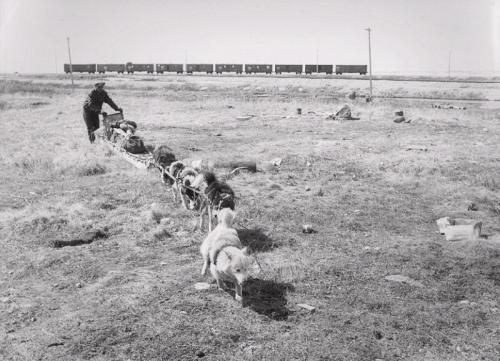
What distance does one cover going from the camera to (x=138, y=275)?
5484 mm

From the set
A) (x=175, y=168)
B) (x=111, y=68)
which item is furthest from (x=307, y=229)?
(x=111, y=68)

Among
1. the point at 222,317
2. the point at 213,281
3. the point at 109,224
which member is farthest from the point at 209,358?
the point at 109,224

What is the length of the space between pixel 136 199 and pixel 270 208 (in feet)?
7.98

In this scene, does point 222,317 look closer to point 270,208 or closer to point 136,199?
point 270,208

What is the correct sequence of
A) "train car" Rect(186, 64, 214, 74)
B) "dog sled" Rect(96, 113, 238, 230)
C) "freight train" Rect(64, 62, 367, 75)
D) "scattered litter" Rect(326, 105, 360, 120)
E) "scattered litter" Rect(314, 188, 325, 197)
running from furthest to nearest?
"train car" Rect(186, 64, 214, 74)
"freight train" Rect(64, 62, 367, 75)
"scattered litter" Rect(326, 105, 360, 120)
"scattered litter" Rect(314, 188, 325, 197)
"dog sled" Rect(96, 113, 238, 230)

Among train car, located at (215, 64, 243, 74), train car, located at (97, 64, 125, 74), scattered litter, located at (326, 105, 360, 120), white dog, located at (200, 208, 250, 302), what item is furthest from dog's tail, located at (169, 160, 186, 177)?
train car, located at (97, 64, 125, 74)

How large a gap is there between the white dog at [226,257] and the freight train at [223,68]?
184ft

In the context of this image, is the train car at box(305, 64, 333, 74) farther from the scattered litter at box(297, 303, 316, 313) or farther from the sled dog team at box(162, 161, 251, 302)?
the scattered litter at box(297, 303, 316, 313)

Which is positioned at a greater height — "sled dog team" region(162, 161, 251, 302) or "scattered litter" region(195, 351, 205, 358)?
"sled dog team" region(162, 161, 251, 302)

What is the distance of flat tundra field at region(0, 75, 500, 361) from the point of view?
4.21 m

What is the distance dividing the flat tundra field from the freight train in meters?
47.9

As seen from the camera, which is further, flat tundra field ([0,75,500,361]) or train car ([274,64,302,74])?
train car ([274,64,302,74])

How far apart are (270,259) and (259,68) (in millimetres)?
61638

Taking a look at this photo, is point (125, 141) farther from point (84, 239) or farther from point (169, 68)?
point (169, 68)
